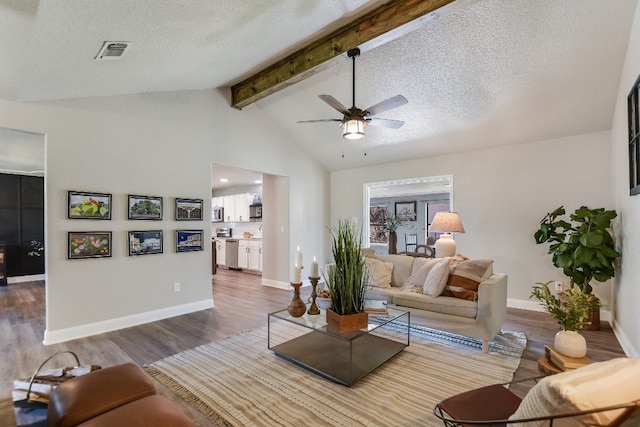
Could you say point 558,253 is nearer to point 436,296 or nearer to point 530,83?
point 436,296

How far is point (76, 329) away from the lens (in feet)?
11.0

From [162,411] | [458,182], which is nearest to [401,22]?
[458,182]

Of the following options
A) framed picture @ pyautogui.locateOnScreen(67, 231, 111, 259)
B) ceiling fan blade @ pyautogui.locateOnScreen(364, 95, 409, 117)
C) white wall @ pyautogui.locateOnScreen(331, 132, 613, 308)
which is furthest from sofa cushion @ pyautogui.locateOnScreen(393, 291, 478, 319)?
framed picture @ pyautogui.locateOnScreen(67, 231, 111, 259)

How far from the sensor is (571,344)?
1.98 metres

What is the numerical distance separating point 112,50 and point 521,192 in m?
5.17

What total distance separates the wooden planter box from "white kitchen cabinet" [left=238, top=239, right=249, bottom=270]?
555 cm

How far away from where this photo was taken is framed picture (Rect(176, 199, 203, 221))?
167 inches

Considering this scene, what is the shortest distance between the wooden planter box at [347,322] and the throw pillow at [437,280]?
1071 millimetres

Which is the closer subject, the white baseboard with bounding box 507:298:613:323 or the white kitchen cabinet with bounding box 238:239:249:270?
the white baseboard with bounding box 507:298:613:323

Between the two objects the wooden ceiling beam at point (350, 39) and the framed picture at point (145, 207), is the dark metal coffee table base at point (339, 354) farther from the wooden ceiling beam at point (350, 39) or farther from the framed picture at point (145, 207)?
the wooden ceiling beam at point (350, 39)

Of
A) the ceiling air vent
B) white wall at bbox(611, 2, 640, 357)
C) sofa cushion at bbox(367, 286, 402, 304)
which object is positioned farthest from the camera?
sofa cushion at bbox(367, 286, 402, 304)

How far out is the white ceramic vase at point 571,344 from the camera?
6.44ft

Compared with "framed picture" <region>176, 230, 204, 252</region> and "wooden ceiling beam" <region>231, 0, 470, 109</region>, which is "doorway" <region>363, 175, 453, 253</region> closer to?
"wooden ceiling beam" <region>231, 0, 470, 109</region>

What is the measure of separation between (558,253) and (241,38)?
4.18 meters
